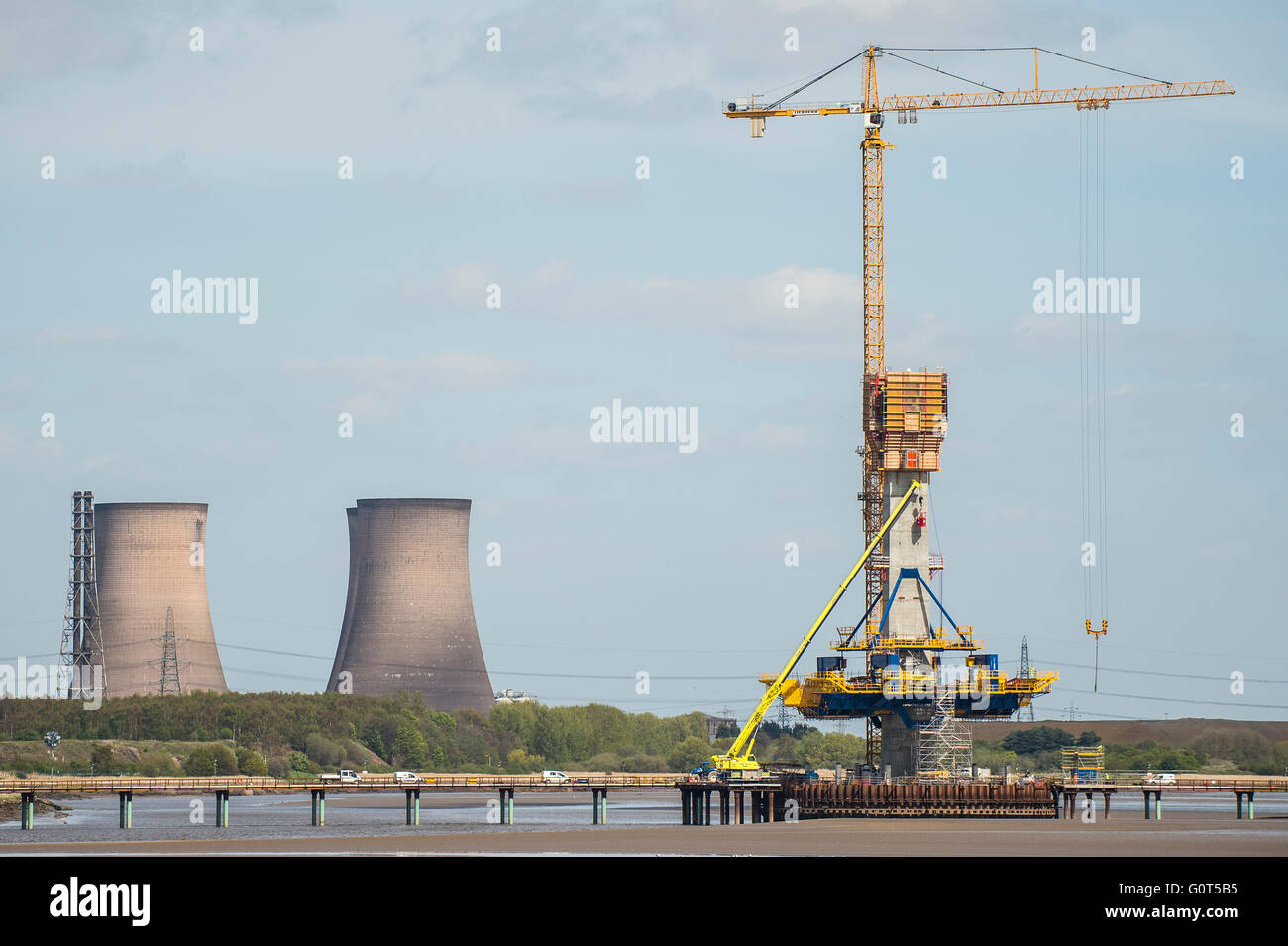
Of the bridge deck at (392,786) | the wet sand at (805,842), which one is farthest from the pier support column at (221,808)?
the wet sand at (805,842)

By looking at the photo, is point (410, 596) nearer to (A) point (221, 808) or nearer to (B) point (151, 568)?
(B) point (151, 568)

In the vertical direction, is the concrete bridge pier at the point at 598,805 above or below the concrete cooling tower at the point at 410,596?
below

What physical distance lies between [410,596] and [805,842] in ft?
330

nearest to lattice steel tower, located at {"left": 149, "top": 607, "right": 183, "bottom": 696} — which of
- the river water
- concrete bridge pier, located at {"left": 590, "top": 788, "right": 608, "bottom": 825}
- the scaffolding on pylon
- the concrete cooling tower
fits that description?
the river water

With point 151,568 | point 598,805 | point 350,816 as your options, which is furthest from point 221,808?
point 151,568

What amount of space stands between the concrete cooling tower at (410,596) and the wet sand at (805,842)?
8054 cm

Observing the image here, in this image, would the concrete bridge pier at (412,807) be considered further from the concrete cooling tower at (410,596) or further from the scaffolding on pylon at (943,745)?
the concrete cooling tower at (410,596)

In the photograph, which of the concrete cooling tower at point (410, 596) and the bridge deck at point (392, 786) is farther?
the concrete cooling tower at point (410, 596)

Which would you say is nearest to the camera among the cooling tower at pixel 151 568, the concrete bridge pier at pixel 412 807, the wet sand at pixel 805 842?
the wet sand at pixel 805 842

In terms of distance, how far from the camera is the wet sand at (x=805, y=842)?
67625mm

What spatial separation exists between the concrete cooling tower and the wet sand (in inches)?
3171

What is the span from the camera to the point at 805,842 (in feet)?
242

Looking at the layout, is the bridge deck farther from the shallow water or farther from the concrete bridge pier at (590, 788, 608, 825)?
the shallow water
